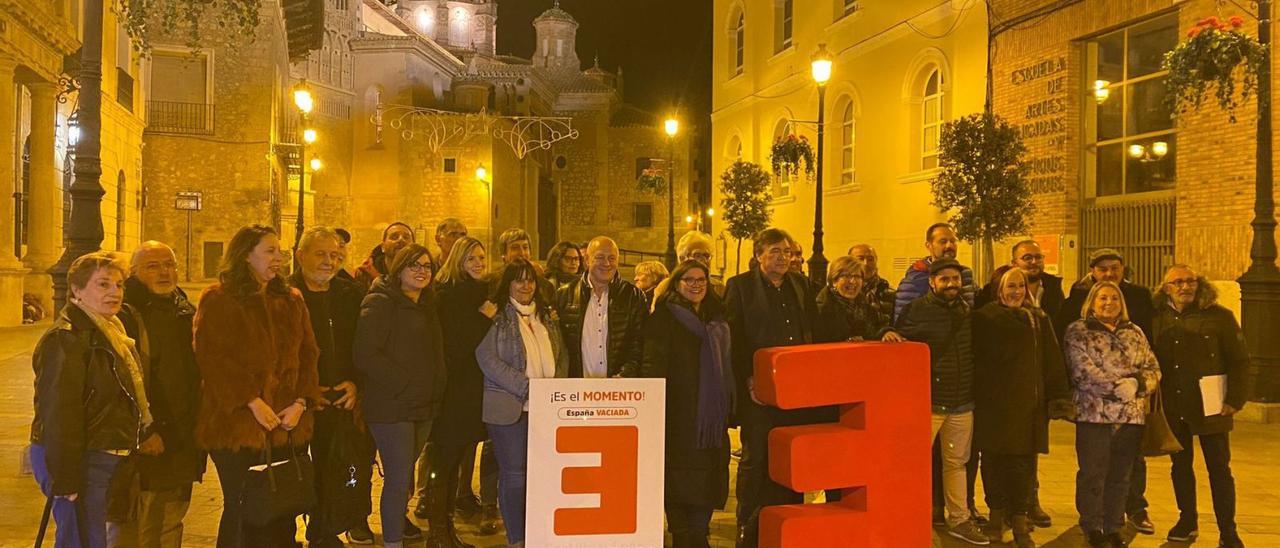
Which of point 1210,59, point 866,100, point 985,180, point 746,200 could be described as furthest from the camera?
point 746,200

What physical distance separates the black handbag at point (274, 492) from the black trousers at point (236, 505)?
33 millimetres

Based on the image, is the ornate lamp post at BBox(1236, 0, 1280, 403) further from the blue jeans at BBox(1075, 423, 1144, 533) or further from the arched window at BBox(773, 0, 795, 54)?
the arched window at BBox(773, 0, 795, 54)

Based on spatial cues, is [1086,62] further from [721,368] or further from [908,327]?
[721,368]

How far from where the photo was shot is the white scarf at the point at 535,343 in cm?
590

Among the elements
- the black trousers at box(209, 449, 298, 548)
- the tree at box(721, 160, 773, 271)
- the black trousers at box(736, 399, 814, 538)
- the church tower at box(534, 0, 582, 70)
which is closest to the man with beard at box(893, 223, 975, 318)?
the black trousers at box(736, 399, 814, 538)

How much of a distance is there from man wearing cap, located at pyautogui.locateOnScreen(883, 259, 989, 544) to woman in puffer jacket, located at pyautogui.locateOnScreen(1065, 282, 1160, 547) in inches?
28.2

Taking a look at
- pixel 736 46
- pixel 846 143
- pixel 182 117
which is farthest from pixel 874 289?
pixel 182 117

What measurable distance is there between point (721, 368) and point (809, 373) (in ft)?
2.56

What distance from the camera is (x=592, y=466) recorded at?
5.51 metres

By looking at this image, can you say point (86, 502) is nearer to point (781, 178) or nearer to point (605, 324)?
point (605, 324)

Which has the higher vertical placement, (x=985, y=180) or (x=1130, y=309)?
(x=985, y=180)

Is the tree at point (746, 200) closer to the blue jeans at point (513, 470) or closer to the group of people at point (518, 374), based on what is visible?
the group of people at point (518, 374)

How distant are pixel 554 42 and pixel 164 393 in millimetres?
68278

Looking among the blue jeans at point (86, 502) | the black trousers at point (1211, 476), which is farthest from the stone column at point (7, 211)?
the black trousers at point (1211, 476)
